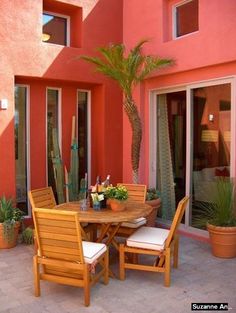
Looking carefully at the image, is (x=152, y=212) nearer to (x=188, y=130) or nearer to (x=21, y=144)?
(x=188, y=130)

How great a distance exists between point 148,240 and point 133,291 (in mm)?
590

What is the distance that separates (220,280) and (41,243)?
2227mm

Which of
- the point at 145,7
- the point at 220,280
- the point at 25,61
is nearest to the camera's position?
the point at 220,280

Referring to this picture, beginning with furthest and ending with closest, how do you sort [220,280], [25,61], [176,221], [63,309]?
1. [25,61]
2. [220,280]
3. [176,221]
4. [63,309]

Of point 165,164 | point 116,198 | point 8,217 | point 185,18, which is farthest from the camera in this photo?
point 165,164

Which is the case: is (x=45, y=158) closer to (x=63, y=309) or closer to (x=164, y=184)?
(x=164, y=184)

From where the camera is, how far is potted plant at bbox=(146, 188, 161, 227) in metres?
6.18

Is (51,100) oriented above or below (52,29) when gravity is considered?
below

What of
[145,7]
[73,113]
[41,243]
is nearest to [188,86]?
[145,7]

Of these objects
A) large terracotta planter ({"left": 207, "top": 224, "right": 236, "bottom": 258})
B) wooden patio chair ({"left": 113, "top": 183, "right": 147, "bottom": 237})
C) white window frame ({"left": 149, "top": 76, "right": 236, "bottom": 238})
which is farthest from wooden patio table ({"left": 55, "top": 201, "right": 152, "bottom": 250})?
white window frame ({"left": 149, "top": 76, "right": 236, "bottom": 238})

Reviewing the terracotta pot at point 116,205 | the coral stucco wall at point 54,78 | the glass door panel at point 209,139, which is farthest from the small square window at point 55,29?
the terracotta pot at point 116,205

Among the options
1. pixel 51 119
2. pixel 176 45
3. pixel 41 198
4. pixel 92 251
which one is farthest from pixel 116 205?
pixel 176 45

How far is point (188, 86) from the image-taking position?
242 inches

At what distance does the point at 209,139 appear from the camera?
5957 millimetres
